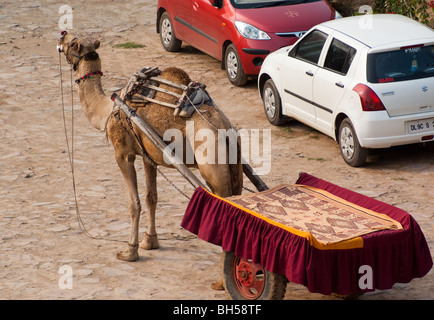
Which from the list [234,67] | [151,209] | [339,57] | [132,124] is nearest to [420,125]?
[339,57]

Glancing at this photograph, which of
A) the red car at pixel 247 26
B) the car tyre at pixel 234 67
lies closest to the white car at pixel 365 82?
the red car at pixel 247 26

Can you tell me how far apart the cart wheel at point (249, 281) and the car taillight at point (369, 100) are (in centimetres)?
448

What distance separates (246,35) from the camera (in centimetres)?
1600

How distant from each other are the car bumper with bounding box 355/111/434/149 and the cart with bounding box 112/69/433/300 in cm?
364

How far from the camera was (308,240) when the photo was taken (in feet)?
23.6

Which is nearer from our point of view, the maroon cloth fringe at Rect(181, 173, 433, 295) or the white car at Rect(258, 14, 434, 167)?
the maroon cloth fringe at Rect(181, 173, 433, 295)

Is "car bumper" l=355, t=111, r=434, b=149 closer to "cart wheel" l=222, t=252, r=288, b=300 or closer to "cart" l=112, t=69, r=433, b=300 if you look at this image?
"cart" l=112, t=69, r=433, b=300

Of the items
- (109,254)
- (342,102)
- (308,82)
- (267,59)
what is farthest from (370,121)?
(109,254)

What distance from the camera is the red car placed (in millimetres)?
15953

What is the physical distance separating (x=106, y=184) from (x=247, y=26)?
17.8 ft

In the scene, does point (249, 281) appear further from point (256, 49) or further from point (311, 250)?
point (256, 49)

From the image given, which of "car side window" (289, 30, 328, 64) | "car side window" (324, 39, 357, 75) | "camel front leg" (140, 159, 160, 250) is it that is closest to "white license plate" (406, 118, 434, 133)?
"car side window" (324, 39, 357, 75)

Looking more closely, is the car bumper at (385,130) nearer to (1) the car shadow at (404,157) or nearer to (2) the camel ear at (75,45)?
(1) the car shadow at (404,157)

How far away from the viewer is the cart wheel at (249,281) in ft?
25.2
